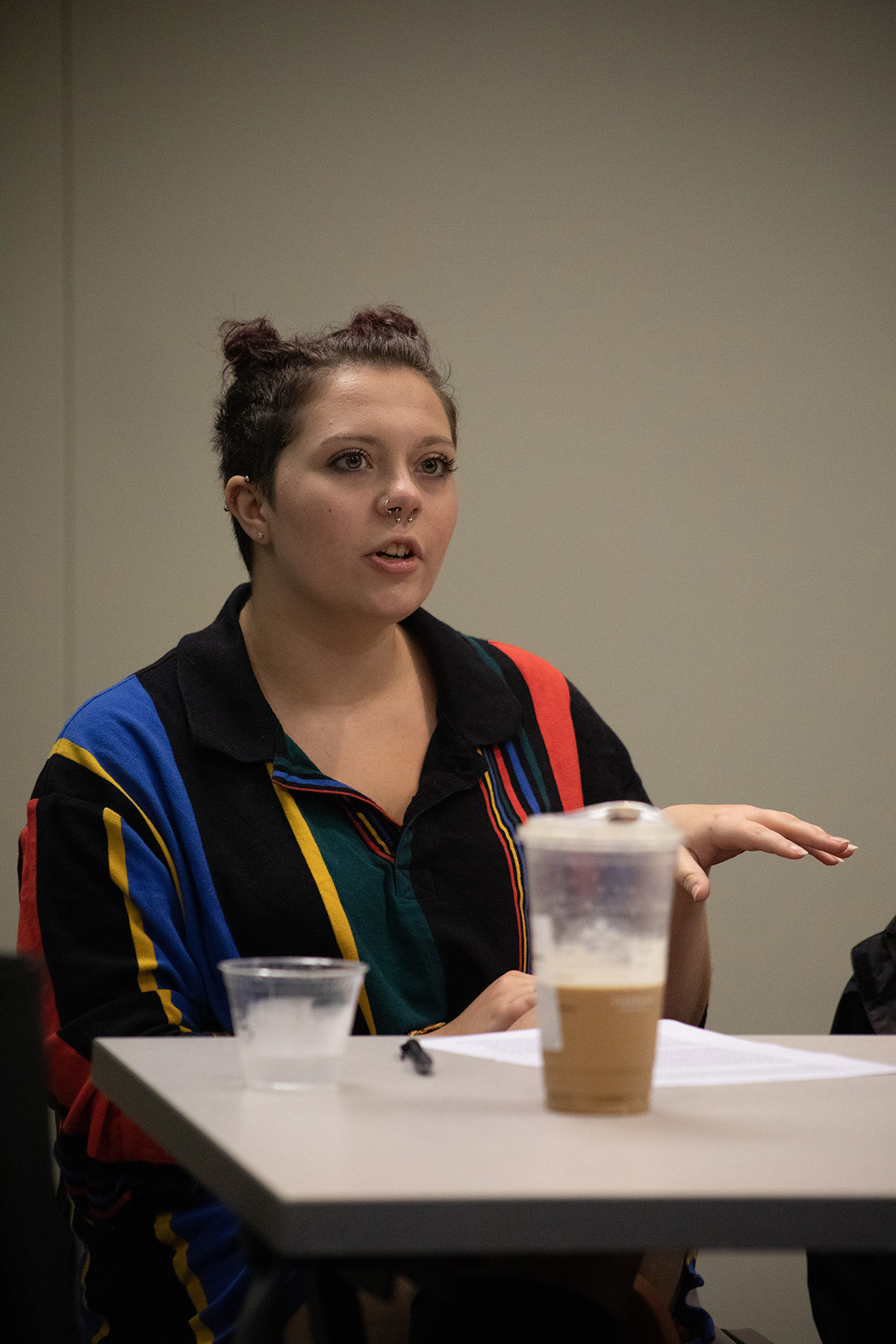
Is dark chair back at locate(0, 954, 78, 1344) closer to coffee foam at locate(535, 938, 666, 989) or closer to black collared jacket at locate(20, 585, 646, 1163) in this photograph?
coffee foam at locate(535, 938, 666, 989)

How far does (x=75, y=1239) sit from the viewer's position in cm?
149

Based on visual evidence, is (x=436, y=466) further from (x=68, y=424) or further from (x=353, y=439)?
(x=68, y=424)

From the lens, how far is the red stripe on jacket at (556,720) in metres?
1.75

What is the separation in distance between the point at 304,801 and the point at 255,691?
16 cm

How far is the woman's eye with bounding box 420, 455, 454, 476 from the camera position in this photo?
5.52 ft

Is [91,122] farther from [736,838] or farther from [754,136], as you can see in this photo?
[736,838]

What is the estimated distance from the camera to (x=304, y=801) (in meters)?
1.55

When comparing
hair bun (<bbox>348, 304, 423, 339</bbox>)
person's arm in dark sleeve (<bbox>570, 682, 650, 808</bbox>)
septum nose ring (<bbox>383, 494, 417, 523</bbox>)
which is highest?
hair bun (<bbox>348, 304, 423, 339</bbox>)

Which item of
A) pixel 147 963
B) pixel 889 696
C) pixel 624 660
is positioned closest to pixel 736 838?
pixel 147 963

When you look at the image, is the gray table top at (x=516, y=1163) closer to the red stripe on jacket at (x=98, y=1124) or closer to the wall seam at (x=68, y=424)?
the red stripe on jacket at (x=98, y=1124)

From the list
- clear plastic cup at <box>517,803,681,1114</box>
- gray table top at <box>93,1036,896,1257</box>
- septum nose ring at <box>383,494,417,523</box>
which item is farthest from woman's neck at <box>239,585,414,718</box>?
clear plastic cup at <box>517,803,681,1114</box>

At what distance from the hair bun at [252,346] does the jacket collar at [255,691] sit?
0.30m

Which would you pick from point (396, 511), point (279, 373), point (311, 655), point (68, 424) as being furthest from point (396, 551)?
point (68, 424)

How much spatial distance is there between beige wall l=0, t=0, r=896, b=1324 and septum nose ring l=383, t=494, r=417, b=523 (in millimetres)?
1108
